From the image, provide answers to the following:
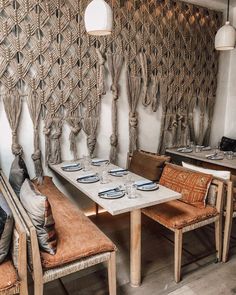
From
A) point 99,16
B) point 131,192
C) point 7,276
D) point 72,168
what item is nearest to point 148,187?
point 131,192

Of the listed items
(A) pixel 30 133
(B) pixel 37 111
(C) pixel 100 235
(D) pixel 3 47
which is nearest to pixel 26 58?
(D) pixel 3 47

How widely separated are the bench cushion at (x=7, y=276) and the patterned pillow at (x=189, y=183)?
1.54m

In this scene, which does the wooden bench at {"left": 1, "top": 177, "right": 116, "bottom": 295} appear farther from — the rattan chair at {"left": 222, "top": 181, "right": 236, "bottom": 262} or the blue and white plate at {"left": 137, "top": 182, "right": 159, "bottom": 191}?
the rattan chair at {"left": 222, "top": 181, "right": 236, "bottom": 262}

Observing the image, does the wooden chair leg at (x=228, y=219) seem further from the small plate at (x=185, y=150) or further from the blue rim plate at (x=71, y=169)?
the blue rim plate at (x=71, y=169)

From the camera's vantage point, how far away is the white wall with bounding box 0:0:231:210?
9.50 ft

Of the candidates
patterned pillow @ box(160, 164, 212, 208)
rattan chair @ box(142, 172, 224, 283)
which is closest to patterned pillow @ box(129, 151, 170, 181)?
patterned pillow @ box(160, 164, 212, 208)

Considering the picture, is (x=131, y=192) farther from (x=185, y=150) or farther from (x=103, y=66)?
(x=185, y=150)

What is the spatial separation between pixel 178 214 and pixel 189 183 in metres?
0.33

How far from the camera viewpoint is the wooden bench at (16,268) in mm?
1514

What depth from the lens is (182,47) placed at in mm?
3725

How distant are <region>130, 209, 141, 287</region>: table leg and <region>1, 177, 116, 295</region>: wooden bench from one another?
27 cm

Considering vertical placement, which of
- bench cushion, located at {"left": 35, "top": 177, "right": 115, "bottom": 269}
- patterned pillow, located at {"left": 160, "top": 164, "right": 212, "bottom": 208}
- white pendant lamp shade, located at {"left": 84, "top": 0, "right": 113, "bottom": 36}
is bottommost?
bench cushion, located at {"left": 35, "top": 177, "right": 115, "bottom": 269}

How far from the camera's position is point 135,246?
2.12 m

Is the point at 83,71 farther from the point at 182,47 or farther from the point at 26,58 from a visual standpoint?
the point at 182,47
